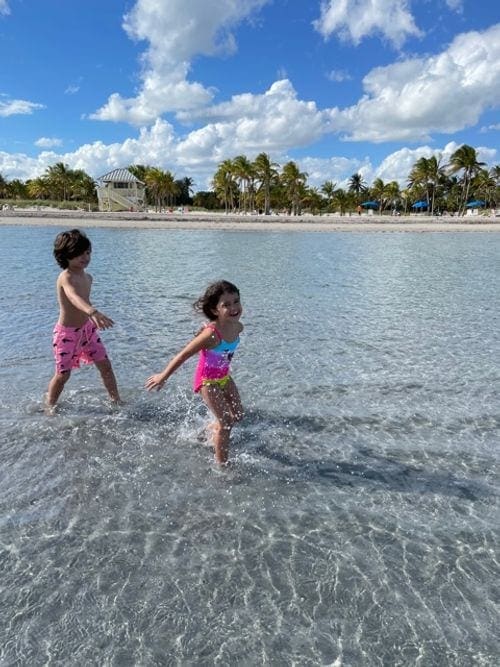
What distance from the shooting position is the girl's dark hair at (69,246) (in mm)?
5312

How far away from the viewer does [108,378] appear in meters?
6.14

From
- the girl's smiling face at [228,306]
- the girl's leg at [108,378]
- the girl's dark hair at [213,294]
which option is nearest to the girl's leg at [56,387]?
the girl's leg at [108,378]

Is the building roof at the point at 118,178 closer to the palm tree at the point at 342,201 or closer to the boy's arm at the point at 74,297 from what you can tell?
the palm tree at the point at 342,201

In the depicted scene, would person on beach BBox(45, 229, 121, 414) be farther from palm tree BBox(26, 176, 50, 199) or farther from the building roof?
palm tree BBox(26, 176, 50, 199)

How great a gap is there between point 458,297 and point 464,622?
1287 centimetres

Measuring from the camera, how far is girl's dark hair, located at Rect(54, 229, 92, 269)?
5.31 m

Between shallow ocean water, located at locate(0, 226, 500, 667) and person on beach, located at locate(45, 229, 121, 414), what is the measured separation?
18.2 inches

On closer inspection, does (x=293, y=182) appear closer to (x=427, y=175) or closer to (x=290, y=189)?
(x=290, y=189)

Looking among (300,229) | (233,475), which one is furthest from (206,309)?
(300,229)

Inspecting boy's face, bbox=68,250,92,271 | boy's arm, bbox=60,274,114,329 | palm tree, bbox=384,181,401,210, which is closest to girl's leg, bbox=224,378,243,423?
boy's arm, bbox=60,274,114,329

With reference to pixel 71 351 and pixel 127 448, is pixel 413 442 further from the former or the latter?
pixel 71 351

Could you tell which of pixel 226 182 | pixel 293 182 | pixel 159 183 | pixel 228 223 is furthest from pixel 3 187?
pixel 228 223

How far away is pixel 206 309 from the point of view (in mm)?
4418

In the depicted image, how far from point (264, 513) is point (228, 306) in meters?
1.75
